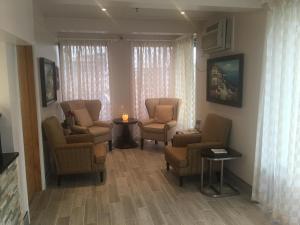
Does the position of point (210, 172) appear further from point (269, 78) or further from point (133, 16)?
Answer: point (133, 16)

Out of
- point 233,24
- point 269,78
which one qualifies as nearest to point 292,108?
point 269,78

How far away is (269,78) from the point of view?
9.25 ft

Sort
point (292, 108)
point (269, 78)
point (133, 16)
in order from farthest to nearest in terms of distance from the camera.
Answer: point (133, 16) < point (269, 78) < point (292, 108)

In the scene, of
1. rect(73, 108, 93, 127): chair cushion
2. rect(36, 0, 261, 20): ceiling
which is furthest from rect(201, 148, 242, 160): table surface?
rect(73, 108, 93, 127): chair cushion

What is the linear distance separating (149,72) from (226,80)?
8.74ft

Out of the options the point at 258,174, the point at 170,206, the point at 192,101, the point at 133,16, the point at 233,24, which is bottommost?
the point at 170,206

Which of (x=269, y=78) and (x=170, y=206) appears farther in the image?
(x=170, y=206)

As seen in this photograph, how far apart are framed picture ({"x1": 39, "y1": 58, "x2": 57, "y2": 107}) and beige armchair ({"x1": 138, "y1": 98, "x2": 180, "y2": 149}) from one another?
2064mm

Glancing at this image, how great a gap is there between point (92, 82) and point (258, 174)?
4047mm

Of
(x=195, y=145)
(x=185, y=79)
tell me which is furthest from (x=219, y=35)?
(x=185, y=79)

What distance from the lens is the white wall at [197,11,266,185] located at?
124 inches

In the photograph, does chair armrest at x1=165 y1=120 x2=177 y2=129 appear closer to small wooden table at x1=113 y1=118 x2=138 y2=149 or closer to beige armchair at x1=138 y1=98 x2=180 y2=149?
beige armchair at x1=138 y1=98 x2=180 y2=149

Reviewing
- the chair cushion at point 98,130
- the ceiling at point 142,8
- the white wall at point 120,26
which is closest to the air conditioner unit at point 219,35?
the ceiling at point 142,8

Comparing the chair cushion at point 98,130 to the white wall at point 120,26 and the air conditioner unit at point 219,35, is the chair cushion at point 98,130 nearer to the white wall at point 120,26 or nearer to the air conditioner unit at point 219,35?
the white wall at point 120,26
